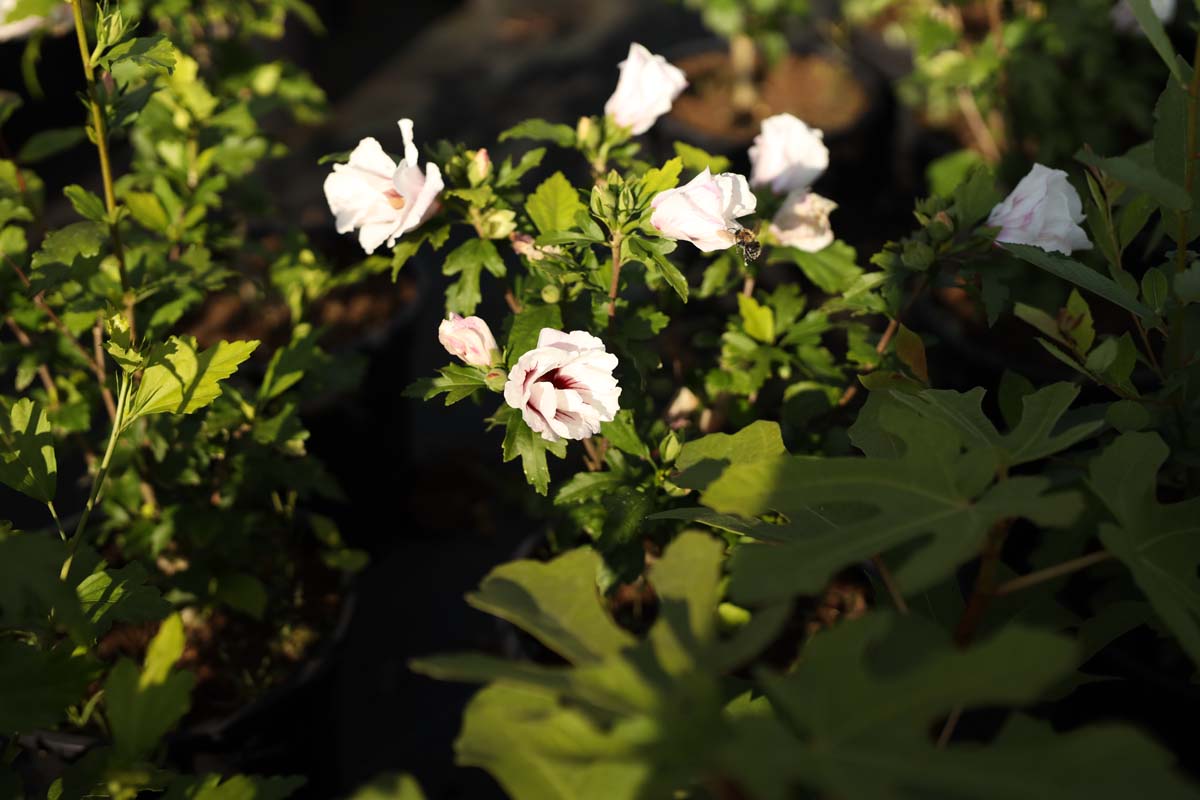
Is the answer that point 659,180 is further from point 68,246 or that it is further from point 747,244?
point 68,246

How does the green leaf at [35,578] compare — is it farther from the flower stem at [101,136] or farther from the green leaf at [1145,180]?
the green leaf at [1145,180]

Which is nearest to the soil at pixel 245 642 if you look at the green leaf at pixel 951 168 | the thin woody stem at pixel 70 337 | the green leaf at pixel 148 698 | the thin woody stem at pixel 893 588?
the thin woody stem at pixel 70 337

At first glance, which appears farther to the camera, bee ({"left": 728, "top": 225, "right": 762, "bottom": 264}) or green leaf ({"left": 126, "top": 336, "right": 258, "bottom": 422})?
bee ({"left": 728, "top": 225, "right": 762, "bottom": 264})

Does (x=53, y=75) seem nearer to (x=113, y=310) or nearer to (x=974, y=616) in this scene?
(x=113, y=310)

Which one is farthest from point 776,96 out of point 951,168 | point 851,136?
point 951,168

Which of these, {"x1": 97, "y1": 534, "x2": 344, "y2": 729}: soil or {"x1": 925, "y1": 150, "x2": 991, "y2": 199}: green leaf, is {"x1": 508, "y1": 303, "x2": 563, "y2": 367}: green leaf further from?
{"x1": 925, "y1": 150, "x2": 991, "y2": 199}: green leaf

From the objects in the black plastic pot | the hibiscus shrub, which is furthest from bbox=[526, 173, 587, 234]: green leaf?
the black plastic pot
